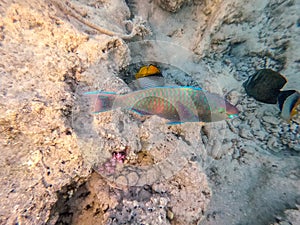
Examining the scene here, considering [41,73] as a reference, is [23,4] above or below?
above

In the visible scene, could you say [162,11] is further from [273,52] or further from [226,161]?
[226,161]

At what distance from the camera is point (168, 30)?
4.14 meters

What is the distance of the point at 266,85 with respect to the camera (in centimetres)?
298

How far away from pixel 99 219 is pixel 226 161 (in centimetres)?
204

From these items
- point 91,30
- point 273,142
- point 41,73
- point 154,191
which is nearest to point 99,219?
point 154,191

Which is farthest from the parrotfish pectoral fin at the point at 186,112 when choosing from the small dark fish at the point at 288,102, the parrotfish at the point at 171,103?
the small dark fish at the point at 288,102

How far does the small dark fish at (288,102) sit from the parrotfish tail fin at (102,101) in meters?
2.73

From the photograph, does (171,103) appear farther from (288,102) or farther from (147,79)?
(288,102)

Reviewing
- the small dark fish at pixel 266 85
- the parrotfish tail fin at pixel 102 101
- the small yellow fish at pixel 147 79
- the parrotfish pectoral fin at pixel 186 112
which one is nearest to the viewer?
the parrotfish tail fin at pixel 102 101

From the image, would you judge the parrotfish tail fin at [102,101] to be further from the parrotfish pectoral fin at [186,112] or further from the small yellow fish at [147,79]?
the small yellow fish at [147,79]

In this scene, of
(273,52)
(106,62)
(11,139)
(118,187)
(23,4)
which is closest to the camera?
(11,139)

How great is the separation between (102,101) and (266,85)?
2892mm

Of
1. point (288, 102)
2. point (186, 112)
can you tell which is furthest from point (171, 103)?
point (288, 102)

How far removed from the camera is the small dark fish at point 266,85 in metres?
2.97
